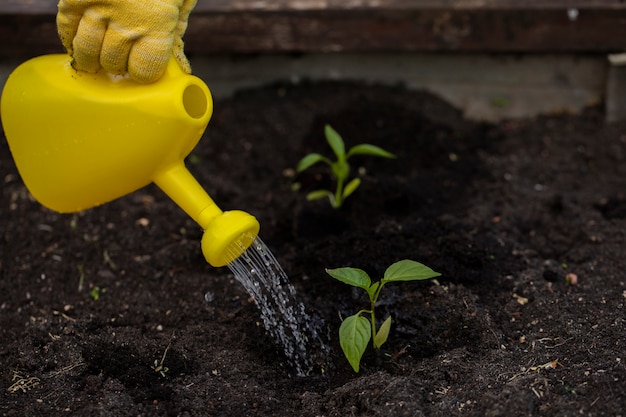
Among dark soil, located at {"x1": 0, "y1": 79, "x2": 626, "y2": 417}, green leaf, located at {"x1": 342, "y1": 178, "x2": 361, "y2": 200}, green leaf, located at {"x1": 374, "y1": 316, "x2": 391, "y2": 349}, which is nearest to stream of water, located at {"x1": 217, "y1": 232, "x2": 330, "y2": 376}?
dark soil, located at {"x1": 0, "y1": 79, "x2": 626, "y2": 417}

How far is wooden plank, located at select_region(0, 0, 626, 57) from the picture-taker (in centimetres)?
291

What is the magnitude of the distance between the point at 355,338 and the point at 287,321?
326 millimetres

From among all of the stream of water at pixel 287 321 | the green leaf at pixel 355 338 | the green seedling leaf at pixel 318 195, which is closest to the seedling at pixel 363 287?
the green leaf at pixel 355 338

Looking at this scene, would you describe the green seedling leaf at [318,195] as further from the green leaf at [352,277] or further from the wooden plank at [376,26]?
the green leaf at [352,277]

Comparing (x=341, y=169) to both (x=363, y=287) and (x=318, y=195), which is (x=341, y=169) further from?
(x=363, y=287)

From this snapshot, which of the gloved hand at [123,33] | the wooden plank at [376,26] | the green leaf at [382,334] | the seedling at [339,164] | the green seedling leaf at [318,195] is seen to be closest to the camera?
the gloved hand at [123,33]

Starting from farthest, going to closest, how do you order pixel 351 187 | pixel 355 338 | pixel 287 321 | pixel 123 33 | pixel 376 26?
pixel 376 26, pixel 351 187, pixel 287 321, pixel 355 338, pixel 123 33

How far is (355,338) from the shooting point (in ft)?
6.15

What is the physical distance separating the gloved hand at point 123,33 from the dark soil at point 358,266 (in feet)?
2.40

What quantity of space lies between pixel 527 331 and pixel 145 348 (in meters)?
0.93

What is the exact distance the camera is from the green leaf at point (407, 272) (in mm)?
1894

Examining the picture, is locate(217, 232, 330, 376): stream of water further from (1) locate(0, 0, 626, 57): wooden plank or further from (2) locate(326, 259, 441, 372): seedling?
(1) locate(0, 0, 626, 57): wooden plank

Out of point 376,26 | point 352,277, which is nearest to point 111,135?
point 352,277

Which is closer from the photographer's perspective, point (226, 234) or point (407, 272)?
point (226, 234)
